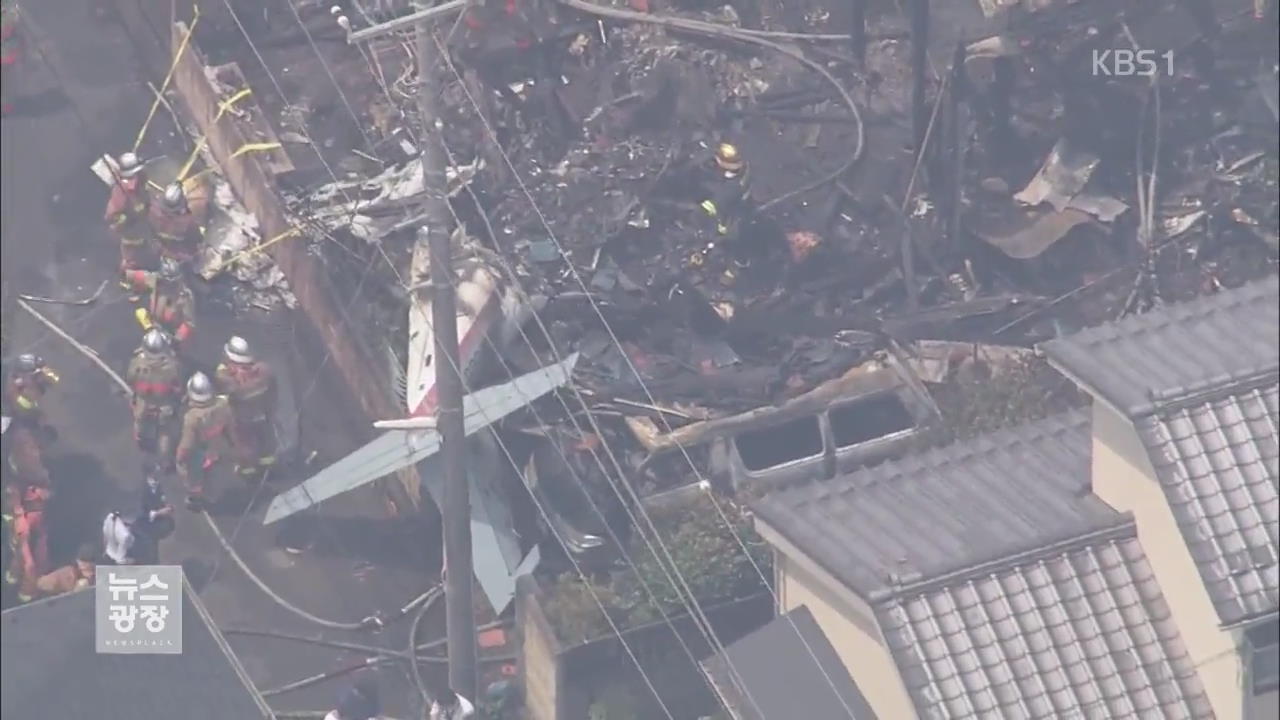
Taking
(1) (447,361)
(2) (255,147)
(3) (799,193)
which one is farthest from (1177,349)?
(2) (255,147)

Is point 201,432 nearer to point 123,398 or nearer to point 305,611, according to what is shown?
point 305,611

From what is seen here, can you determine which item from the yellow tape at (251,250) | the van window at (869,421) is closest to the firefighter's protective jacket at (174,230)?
the yellow tape at (251,250)

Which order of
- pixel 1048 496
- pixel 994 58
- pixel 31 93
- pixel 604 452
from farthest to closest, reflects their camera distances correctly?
pixel 31 93, pixel 994 58, pixel 604 452, pixel 1048 496

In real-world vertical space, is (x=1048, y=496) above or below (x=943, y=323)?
below

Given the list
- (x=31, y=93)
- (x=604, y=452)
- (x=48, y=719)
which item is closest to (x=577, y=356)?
(x=604, y=452)

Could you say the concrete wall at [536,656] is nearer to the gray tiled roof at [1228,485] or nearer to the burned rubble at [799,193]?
the burned rubble at [799,193]

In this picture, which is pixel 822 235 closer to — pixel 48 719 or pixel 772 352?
pixel 772 352
